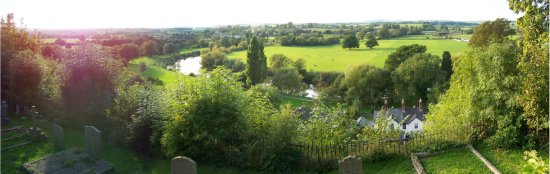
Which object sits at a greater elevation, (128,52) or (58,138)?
(128,52)

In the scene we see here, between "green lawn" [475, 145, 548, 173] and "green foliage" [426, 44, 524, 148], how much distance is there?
282 mm

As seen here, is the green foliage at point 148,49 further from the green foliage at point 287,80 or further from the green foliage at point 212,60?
the green foliage at point 287,80

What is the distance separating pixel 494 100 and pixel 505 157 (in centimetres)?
227

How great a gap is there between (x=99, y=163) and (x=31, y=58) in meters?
11.0

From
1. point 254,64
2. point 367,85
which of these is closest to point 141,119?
point 367,85

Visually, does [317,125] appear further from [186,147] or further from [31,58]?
[31,58]

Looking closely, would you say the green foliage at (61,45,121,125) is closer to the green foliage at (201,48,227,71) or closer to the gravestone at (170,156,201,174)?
the gravestone at (170,156,201,174)

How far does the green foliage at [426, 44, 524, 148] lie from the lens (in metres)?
14.2

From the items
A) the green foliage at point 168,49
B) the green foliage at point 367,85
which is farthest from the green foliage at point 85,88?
the green foliage at point 168,49

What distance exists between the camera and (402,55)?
57906 millimetres

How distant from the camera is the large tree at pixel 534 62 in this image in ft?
38.9

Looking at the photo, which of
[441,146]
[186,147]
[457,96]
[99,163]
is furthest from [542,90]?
[99,163]

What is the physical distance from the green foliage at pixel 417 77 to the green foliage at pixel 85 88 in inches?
1503

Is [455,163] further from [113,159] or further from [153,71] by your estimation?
[153,71]
